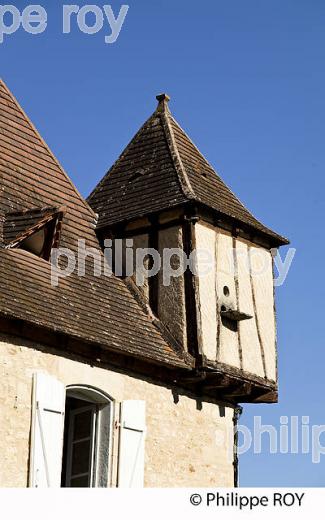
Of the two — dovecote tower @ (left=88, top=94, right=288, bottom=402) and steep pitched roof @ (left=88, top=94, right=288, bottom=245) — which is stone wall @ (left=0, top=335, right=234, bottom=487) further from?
steep pitched roof @ (left=88, top=94, right=288, bottom=245)

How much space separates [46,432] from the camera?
13.6m

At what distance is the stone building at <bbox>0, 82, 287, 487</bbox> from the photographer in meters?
13.6

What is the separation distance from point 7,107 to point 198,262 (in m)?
3.33

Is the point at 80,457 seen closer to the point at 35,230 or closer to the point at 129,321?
the point at 129,321

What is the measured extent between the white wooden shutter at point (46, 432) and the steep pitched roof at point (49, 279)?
66 cm

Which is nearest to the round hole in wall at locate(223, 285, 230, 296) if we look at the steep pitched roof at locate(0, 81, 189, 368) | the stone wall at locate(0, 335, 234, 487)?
the steep pitched roof at locate(0, 81, 189, 368)

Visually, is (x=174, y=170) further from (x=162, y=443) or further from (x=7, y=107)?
(x=162, y=443)

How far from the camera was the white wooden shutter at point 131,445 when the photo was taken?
573 inches

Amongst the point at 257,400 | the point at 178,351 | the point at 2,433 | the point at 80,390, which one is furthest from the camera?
the point at 257,400

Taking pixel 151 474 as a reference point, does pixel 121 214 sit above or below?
above

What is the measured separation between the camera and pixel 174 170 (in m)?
17.2

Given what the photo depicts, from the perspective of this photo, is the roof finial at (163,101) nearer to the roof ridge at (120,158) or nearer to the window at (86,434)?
the roof ridge at (120,158)

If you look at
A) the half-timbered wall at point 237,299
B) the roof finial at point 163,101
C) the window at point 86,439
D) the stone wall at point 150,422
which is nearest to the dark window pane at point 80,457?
the window at point 86,439

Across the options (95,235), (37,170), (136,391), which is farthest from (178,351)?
(37,170)
